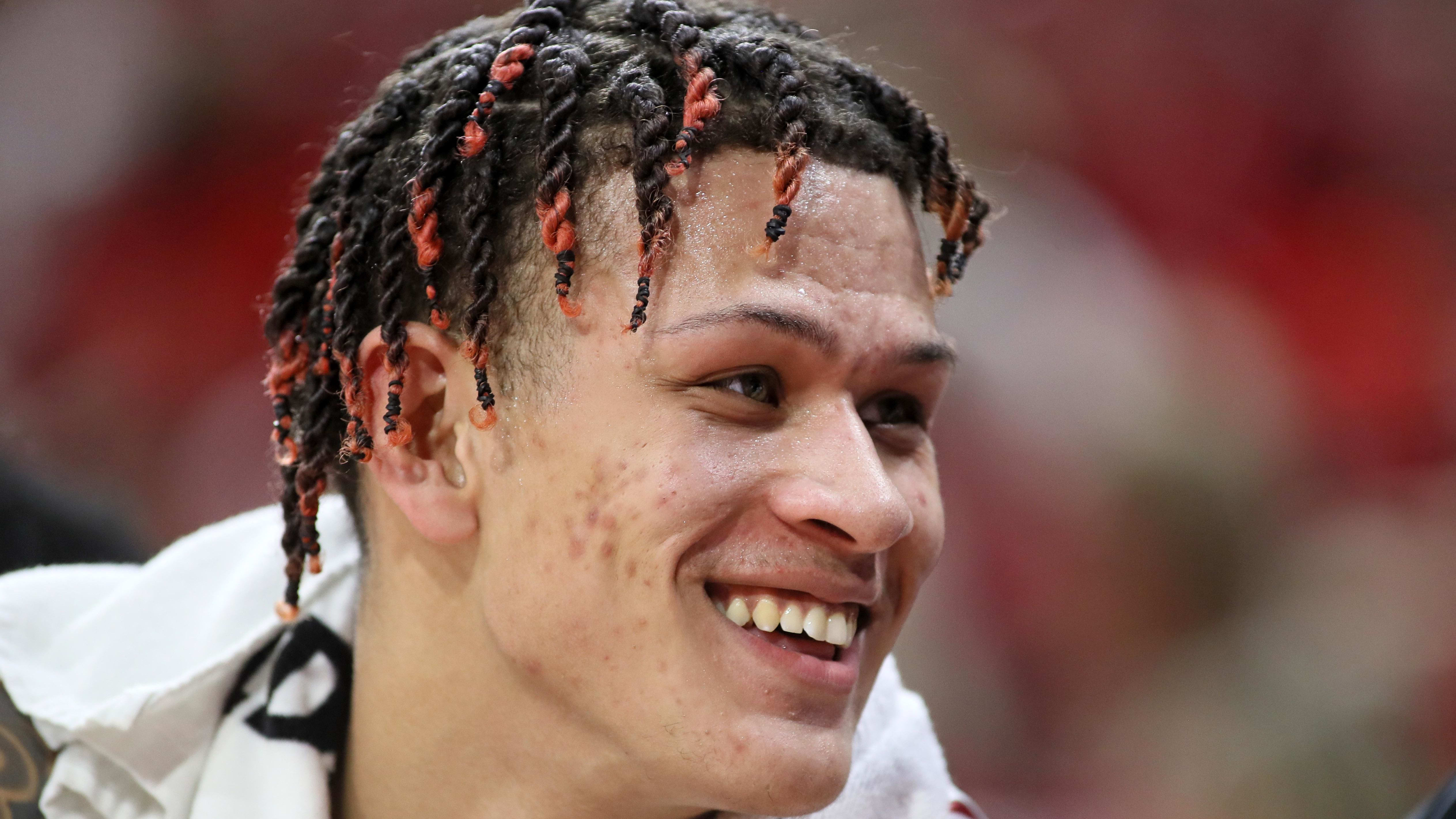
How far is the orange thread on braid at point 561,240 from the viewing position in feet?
4.99

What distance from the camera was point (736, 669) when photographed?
1.51 m

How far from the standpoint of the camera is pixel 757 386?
1.57 metres

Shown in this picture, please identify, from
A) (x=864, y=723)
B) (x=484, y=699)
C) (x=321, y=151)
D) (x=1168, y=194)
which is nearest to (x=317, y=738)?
(x=484, y=699)

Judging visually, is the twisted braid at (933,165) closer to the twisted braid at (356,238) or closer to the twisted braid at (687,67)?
the twisted braid at (687,67)

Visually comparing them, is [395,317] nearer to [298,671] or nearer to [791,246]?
[791,246]

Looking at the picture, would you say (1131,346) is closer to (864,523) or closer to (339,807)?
(864,523)

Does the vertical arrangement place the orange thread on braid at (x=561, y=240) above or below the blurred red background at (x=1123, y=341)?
above

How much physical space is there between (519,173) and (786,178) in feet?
1.21

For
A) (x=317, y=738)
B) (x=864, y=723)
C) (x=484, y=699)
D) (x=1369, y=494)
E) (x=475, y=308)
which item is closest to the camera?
(x=475, y=308)

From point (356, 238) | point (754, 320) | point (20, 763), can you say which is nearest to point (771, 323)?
point (754, 320)

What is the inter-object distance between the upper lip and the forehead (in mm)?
Result: 328

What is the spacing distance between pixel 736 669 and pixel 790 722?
9 centimetres

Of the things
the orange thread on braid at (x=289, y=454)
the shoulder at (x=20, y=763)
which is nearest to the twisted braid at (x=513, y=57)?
A: the orange thread on braid at (x=289, y=454)

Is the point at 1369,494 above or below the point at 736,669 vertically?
below
